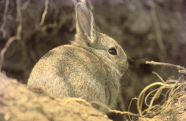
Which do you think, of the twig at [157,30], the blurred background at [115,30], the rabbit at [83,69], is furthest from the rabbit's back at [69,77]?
the twig at [157,30]

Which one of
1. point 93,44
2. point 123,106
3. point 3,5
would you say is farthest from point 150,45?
point 3,5

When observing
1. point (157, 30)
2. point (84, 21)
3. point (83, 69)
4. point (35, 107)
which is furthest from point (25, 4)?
point (157, 30)

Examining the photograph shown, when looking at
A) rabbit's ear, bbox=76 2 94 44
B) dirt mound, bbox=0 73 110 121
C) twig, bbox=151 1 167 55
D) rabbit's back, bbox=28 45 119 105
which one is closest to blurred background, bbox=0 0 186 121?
twig, bbox=151 1 167 55

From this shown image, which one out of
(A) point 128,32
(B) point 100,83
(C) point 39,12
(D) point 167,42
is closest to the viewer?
(B) point 100,83

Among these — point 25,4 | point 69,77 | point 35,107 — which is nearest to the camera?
point 35,107

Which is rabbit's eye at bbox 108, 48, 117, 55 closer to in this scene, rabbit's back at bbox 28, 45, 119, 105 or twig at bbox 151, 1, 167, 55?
rabbit's back at bbox 28, 45, 119, 105

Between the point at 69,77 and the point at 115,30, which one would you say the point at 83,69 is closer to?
the point at 69,77

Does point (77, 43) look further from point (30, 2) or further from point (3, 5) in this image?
point (3, 5)
